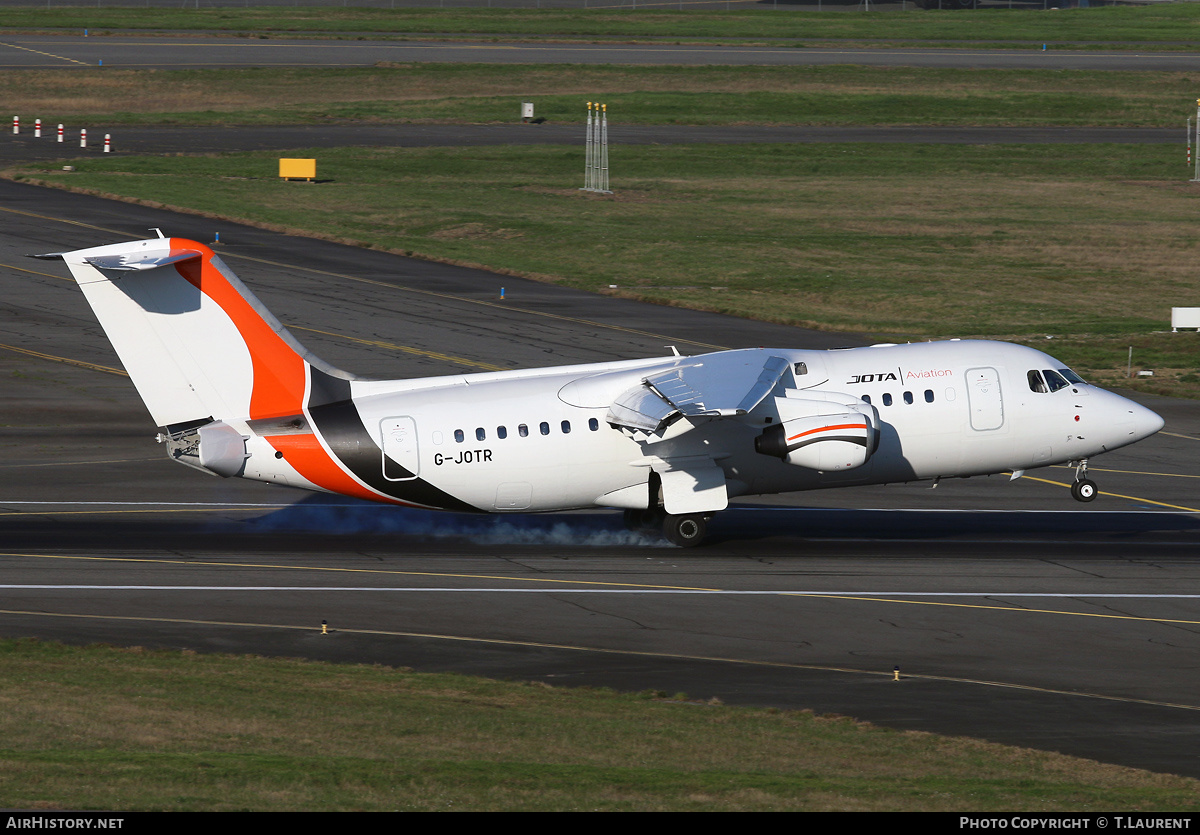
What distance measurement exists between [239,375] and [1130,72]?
304 ft

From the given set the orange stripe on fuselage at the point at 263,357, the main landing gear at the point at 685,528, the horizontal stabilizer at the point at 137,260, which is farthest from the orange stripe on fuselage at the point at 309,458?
the main landing gear at the point at 685,528

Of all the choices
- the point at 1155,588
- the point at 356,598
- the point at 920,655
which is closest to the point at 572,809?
the point at 920,655

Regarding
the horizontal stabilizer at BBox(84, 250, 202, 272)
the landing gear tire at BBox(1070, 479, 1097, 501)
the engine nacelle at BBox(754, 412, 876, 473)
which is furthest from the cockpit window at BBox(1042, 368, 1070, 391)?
the horizontal stabilizer at BBox(84, 250, 202, 272)

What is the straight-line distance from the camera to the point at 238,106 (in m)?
94.3

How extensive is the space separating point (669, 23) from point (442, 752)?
116204 mm

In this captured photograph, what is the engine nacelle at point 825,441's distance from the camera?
29.0 m

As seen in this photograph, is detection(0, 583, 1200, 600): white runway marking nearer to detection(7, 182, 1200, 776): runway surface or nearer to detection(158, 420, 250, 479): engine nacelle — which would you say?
detection(7, 182, 1200, 776): runway surface

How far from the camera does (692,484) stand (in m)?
30.2

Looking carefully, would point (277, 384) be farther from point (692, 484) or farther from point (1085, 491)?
point (1085, 491)

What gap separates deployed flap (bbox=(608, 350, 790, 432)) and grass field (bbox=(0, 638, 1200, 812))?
694 centimetres

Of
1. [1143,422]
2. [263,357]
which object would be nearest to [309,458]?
[263,357]

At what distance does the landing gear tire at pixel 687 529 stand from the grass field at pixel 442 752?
9.32m

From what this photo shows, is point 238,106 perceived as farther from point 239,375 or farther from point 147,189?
point 239,375

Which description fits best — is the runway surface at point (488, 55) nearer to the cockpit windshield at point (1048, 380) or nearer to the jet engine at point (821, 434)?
the cockpit windshield at point (1048, 380)
